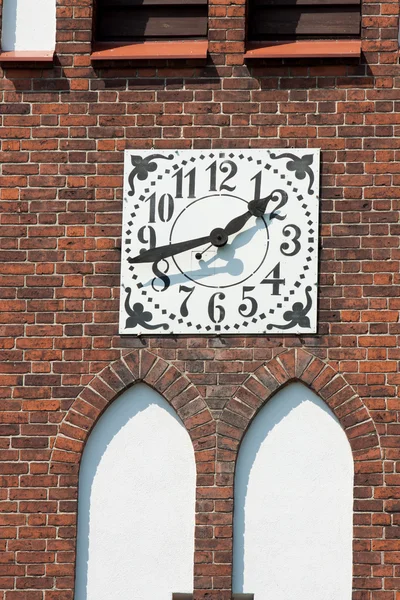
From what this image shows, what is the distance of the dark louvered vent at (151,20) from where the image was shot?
13750 millimetres

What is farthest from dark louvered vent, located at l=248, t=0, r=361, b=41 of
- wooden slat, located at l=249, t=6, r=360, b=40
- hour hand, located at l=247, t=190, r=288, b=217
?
hour hand, located at l=247, t=190, r=288, b=217

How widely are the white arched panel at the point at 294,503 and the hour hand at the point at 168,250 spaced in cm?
105

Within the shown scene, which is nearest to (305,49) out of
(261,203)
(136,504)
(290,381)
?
(261,203)

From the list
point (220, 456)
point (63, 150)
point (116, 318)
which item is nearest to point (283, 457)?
point (220, 456)

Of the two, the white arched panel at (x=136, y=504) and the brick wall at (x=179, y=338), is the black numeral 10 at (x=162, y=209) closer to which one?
the brick wall at (x=179, y=338)

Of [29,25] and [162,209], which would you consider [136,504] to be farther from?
[29,25]

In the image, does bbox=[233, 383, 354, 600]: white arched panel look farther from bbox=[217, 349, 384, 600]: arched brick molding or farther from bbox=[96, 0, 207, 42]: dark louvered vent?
bbox=[96, 0, 207, 42]: dark louvered vent

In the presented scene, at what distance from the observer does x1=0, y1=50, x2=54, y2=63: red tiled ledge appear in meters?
13.6

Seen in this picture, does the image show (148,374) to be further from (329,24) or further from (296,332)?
(329,24)

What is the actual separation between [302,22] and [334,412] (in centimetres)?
254

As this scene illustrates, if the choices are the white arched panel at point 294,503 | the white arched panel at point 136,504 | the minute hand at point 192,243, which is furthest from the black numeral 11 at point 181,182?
the white arched panel at point 294,503

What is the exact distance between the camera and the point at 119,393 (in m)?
13.1

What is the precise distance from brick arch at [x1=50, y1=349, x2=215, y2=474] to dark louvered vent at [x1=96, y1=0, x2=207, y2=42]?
209 centimetres

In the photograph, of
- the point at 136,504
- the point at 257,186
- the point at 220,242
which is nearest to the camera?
the point at 136,504
